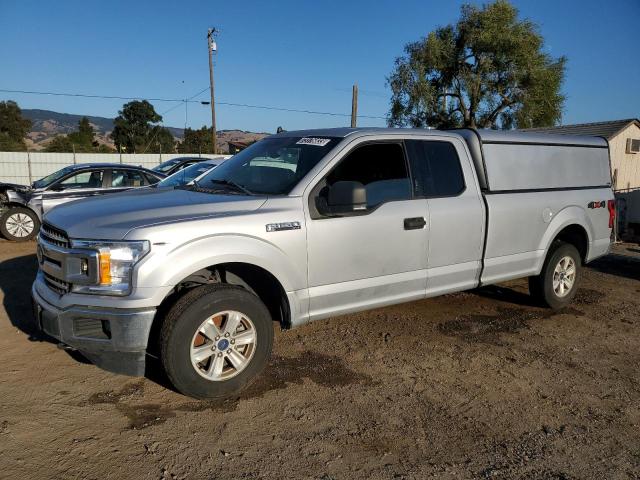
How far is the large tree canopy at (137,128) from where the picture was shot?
57781 millimetres

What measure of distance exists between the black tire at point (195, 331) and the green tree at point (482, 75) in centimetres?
2912

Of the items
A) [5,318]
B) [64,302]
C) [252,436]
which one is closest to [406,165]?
[252,436]

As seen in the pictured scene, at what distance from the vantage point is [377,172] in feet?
14.1

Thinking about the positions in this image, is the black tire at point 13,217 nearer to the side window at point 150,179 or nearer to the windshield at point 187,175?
the side window at point 150,179

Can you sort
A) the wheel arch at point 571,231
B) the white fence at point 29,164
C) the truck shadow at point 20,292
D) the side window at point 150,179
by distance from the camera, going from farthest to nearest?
the white fence at point 29,164, the side window at point 150,179, the wheel arch at point 571,231, the truck shadow at point 20,292

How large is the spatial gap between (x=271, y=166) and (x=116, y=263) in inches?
64.7

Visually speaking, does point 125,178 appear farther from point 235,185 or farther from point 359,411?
point 359,411

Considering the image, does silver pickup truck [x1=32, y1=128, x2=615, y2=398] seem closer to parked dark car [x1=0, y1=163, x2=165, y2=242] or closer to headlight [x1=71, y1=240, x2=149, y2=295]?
headlight [x1=71, y1=240, x2=149, y2=295]

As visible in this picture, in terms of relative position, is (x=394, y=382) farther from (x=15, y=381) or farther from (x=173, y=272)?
(x=15, y=381)

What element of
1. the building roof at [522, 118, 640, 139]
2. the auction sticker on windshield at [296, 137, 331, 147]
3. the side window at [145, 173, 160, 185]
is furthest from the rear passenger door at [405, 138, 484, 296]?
the building roof at [522, 118, 640, 139]

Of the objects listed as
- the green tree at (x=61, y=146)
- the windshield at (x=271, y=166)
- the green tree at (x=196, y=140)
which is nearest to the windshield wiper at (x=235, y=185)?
the windshield at (x=271, y=166)

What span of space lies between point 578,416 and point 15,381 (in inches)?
159

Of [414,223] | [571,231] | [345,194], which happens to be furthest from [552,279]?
[345,194]

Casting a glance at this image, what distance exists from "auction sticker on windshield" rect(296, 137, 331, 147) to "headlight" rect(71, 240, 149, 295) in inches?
67.8
